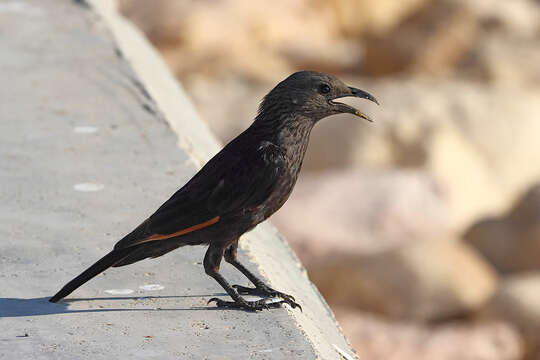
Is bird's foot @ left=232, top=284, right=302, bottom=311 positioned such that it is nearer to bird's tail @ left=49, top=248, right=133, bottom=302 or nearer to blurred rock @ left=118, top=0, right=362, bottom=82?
bird's tail @ left=49, top=248, right=133, bottom=302

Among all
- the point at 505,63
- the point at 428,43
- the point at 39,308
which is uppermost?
the point at 505,63

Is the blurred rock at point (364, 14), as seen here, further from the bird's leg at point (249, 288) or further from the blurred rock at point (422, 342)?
the bird's leg at point (249, 288)

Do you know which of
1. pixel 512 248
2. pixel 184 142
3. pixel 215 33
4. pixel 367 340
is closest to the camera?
pixel 184 142

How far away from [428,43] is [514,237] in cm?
493

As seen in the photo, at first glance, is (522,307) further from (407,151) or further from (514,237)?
(407,151)

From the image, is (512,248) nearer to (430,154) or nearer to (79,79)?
(430,154)

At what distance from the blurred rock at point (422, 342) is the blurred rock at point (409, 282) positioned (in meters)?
0.23

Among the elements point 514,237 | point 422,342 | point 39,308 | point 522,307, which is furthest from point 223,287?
point 514,237

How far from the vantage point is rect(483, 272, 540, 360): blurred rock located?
895 centimetres

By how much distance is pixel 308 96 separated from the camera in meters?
4.07

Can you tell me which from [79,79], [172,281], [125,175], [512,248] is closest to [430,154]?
[512,248]

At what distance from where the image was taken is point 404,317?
356 inches

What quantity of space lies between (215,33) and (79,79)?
854 centimetres

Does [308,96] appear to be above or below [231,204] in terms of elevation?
above
